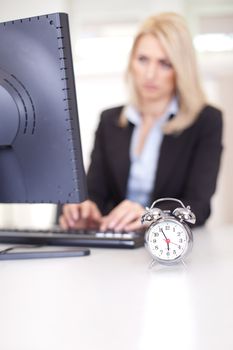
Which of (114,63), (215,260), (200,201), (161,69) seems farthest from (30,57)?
(114,63)

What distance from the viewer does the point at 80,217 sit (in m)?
1.57

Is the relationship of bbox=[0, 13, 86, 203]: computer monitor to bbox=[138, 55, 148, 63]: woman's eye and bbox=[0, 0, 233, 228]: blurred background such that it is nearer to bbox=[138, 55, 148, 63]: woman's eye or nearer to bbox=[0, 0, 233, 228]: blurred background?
bbox=[138, 55, 148, 63]: woman's eye

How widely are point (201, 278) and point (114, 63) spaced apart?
89.4 inches

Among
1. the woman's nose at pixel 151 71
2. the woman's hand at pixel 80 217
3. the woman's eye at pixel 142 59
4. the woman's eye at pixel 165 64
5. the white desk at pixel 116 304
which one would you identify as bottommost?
the woman's hand at pixel 80 217

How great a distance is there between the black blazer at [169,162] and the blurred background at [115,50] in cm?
78

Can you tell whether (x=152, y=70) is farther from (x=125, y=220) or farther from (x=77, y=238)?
(x=77, y=238)

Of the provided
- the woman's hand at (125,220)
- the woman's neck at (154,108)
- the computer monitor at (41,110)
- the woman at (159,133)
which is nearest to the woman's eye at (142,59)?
the woman at (159,133)

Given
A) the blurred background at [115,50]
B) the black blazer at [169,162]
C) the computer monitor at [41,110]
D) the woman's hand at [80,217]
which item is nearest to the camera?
the computer monitor at [41,110]

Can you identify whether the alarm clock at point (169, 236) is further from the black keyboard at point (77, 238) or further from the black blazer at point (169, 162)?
the black blazer at point (169, 162)

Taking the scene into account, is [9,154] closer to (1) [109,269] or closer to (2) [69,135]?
(2) [69,135]

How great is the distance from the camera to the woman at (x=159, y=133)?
1.96 meters

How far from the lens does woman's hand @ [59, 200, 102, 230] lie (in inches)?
60.8

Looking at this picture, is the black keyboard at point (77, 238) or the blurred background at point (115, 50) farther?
the blurred background at point (115, 50)

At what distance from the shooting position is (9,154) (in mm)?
1066
